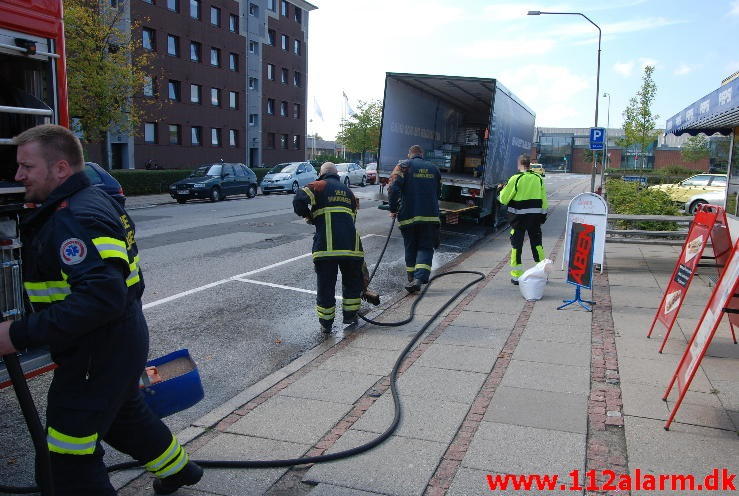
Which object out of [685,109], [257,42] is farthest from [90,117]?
[257,42]

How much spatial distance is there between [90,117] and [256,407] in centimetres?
2222

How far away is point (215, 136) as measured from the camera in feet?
149

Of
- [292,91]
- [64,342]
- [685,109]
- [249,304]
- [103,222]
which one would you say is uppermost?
[292,91]

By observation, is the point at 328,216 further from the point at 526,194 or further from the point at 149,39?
the point at 149,39

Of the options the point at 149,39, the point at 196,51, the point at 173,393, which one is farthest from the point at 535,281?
the point at 196,51

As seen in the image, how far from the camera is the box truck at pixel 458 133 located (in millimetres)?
14227

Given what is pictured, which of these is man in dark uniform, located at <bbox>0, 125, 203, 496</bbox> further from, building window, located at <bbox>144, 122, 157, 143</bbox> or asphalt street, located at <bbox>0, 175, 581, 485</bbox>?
building window, located at <bbox>144, 122, 157, 143</bbox>

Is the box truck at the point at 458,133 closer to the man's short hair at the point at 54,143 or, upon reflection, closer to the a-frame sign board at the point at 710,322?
the a-frame sign board at the point at 710,322

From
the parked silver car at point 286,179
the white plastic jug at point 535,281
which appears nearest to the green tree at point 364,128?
the parked silver car at point 286,179

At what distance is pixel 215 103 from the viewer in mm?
45094

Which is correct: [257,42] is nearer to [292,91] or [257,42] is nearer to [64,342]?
[292,91]

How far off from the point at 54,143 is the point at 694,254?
5165 mm

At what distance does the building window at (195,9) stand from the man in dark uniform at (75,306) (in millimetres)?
43215

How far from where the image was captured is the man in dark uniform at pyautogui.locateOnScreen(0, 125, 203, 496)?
8.16 feet
